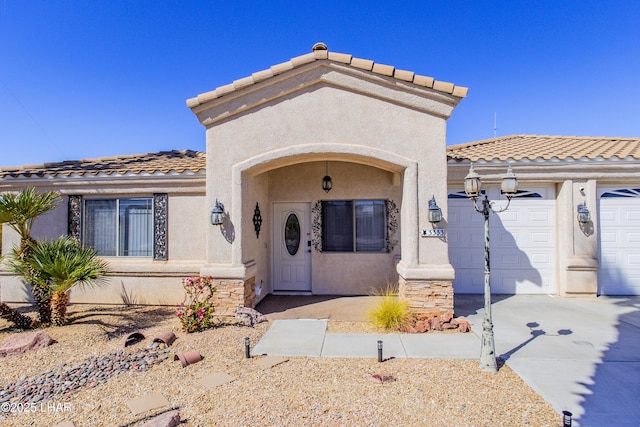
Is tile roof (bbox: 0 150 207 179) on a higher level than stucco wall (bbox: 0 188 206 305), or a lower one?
higher

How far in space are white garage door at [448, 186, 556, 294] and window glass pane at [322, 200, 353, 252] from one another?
113 inches

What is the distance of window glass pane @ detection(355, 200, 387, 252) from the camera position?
32.8ft

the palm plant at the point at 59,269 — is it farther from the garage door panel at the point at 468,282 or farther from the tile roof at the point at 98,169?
the garage door panel at the point at 468,282

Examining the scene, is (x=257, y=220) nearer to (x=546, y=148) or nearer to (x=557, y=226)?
(x=557, y=226)

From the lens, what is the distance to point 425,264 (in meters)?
7.40

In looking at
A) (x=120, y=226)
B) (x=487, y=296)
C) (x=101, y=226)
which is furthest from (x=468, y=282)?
(x=101, y=226)

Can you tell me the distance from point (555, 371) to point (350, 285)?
223 inches

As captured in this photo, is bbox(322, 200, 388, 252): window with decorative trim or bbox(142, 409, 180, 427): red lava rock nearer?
bbox(142, 409, 180, 427): red lava rock

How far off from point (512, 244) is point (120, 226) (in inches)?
422

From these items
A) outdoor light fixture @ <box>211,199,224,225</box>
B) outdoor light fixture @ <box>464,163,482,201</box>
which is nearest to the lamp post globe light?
outdoor light fixture @ <box>464,163,482,201</box>

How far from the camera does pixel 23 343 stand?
239 inches

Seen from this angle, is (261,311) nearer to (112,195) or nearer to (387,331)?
(387,331)

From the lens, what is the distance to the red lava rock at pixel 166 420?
3.71 metres

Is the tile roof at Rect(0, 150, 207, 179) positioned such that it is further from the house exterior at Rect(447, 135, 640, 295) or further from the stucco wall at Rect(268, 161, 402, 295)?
the house exterior at Rect(447, 135, 640, 295)
